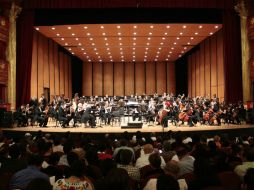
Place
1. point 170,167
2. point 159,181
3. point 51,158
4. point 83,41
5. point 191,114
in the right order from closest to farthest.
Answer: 1. point 159,181
2. point 170,167
3. point 51,158
4. point 191,114
5. point 83,41

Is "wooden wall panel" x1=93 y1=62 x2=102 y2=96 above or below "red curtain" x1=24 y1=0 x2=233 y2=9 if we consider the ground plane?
below

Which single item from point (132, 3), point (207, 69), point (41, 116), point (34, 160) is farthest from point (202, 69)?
point (34, 160)

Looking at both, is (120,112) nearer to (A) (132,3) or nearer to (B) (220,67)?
(A) (132,3)

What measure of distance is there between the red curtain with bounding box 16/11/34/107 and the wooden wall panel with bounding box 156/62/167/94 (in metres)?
15.0

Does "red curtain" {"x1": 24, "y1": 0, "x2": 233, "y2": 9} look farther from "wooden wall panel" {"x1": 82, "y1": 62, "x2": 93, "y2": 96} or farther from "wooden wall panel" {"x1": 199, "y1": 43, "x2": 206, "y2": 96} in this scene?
"wooden wall panel" {"x1": 82, "y1": 62, "x2": 93, "y2": 96}

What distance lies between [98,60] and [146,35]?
406 inches

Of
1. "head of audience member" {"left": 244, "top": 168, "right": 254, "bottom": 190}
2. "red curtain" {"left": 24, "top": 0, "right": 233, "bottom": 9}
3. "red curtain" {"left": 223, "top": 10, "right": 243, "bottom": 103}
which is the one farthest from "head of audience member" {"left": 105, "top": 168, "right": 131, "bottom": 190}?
"red curtain" {"left": 223, "top": 10, "right": 243, "bottom": 103}

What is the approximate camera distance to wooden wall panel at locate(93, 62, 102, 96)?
2850 cm

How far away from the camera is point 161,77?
28.7 metres

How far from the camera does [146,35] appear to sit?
60.0 feet

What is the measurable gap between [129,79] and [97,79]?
9.50ft

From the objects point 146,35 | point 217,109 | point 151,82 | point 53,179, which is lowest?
point 53,179

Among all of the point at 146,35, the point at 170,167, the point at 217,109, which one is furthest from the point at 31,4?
the point at 170,167

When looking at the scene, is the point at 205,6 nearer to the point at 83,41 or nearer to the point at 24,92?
the point at 83,41
